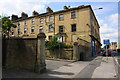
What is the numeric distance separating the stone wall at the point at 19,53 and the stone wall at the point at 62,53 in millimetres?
8129

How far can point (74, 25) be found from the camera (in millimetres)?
24594

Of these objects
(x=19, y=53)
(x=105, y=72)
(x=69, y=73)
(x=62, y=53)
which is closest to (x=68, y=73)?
(x=69, y=73)

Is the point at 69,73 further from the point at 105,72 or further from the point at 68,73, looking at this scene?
the point at 105,72

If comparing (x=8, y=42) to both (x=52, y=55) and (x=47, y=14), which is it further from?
(x=47, y=14)

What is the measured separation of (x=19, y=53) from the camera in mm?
8109

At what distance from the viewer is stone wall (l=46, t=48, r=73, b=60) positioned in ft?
49.7

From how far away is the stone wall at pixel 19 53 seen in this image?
25.4ft

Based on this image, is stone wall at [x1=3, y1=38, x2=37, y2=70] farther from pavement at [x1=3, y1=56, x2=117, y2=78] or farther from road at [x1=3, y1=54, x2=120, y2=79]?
pavement at [x1=3, y1=56, x2=117, y2=78]

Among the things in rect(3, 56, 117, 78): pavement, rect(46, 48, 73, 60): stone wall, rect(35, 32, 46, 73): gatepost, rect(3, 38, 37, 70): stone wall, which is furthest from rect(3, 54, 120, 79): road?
rect(46, 48, 73, 60): stone wall

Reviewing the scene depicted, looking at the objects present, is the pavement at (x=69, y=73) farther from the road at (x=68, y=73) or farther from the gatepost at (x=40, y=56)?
the gatepost at (x=40, y=56)

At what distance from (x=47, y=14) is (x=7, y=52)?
21578 millimetres

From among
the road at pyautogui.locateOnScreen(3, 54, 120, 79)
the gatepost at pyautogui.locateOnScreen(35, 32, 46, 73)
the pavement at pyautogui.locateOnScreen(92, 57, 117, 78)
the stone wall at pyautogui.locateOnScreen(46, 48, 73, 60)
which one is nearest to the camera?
the road at pyautogui.locateOnScreen(3, 54, 120, 79)

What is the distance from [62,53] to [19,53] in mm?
8374

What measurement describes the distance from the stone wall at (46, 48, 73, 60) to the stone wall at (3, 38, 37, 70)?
8129 millimetres
